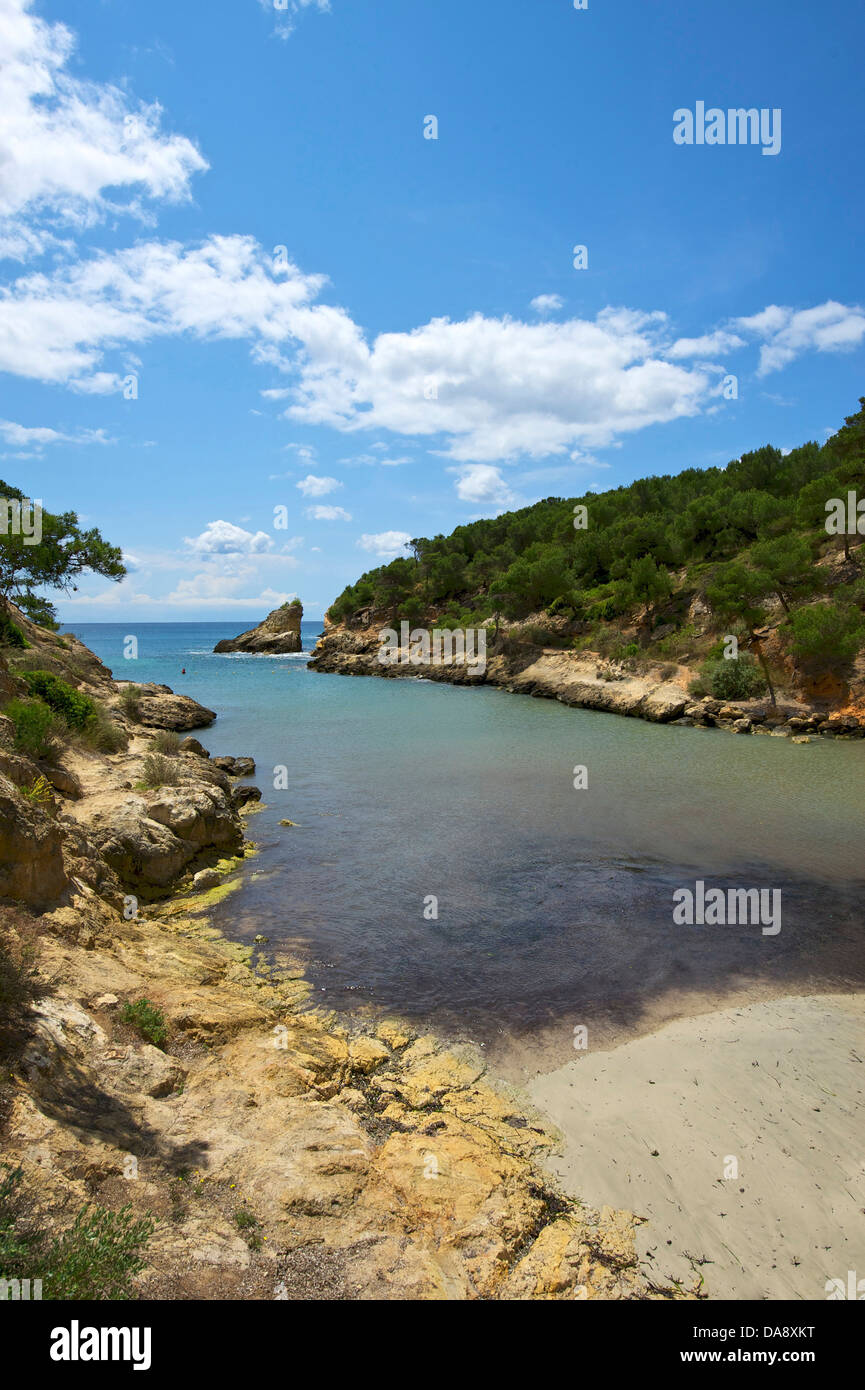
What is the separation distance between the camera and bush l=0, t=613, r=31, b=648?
18.4m

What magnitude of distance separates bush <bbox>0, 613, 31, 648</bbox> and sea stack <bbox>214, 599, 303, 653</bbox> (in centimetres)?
7972

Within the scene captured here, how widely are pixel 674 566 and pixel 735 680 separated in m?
19.2

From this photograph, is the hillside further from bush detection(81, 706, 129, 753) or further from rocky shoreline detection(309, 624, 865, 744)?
bush detection(81, 706, 129, 753)

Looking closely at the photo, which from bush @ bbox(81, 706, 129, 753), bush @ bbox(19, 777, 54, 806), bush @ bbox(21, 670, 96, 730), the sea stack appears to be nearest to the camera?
bush @ bbox(19, 777, 54, 806)

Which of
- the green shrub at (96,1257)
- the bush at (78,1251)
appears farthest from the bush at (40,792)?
the green shrub at (96,1257)

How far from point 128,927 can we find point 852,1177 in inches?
342

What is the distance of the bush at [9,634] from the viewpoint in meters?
18.4
